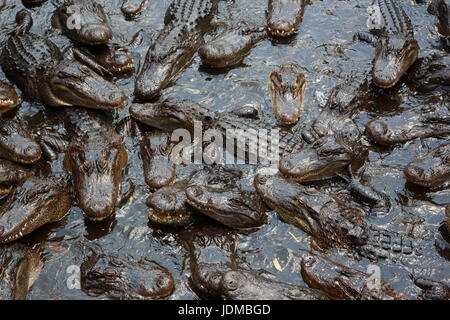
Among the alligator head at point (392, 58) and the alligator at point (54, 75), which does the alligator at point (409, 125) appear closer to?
the alligator head at point (392, 58)

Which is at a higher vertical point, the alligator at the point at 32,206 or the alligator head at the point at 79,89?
the alligator head at the point at 79,89

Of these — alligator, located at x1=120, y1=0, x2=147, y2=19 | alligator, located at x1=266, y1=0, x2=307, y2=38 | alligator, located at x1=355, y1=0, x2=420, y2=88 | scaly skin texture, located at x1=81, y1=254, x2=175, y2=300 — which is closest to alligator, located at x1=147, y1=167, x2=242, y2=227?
scaly skin texture, located at x1=81, y1=254, x2=175, y2=300

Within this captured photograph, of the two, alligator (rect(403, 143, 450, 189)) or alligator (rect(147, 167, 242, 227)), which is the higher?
alligator (rect(403, 143, 450, 189))

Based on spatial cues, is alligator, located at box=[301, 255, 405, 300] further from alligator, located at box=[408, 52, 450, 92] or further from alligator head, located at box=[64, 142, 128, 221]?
alligator, located at box=[408, 52, 450, 92]

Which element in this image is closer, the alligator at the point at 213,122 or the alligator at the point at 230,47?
the alligator at the point at 213,122

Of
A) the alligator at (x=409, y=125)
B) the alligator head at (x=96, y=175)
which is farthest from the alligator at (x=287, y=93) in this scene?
the alligator head at (x=96, y=175)

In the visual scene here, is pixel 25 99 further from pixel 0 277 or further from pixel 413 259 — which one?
pixel 413 259
